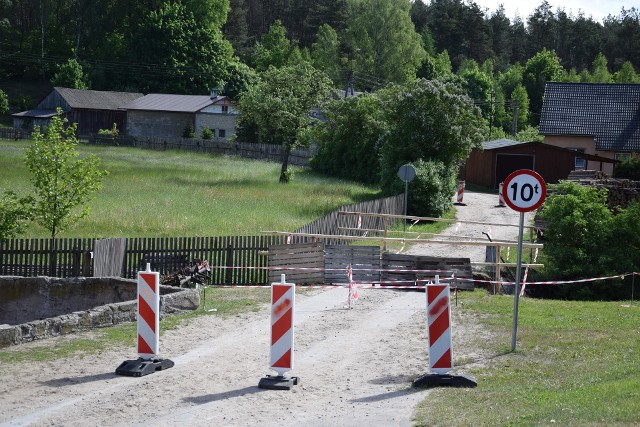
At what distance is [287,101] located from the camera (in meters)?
58.0

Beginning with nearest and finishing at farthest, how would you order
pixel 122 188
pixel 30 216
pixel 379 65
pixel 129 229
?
pixel 30 216
pixel 129 229
pixel 122 188
pixel 379 65

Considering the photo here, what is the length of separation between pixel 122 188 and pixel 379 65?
57.0 m

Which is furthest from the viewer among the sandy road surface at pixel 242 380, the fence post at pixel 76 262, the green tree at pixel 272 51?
the green tree at pixel 272 51

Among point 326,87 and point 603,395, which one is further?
point 326,87

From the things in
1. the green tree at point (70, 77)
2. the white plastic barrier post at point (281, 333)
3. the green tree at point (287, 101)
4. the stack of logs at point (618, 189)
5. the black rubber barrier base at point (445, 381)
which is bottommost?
the black rubber barrier base at point (445, 381)

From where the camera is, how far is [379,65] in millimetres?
99438

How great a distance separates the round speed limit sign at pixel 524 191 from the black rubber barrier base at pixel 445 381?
323 centimetres

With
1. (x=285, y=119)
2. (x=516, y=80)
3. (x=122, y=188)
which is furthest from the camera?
(x=516, y=80)

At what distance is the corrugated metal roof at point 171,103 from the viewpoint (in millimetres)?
90000

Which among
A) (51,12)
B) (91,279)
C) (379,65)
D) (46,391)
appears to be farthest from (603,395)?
(51,12)

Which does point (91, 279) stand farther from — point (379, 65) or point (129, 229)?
point (379, 65)

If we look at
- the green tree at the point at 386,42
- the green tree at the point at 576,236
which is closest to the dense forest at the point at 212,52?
the green tree at the point at 386,42

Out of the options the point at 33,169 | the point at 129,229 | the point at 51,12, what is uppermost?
the point at 51,12

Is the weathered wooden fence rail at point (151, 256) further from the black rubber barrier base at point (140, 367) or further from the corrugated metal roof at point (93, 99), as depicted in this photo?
the corrugated metal roof at point (93, 99)
